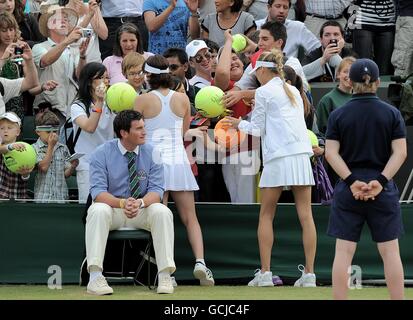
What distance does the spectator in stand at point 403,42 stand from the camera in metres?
14.5

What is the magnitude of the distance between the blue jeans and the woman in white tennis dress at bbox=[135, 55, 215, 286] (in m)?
3.83

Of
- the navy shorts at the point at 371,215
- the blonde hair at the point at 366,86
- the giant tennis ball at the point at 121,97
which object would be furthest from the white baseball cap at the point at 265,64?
the navy shorts at the point at 371,215

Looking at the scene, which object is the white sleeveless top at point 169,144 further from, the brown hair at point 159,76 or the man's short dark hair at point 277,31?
the man's short dark hair at point 277,31

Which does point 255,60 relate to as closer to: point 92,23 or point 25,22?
point 92,23

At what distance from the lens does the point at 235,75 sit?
12.5m

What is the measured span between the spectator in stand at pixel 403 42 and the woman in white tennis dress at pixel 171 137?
4.16 metres

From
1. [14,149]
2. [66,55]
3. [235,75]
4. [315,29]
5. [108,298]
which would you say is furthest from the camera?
[315,29]

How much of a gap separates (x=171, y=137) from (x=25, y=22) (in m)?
3.42

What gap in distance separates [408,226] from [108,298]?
3208mm

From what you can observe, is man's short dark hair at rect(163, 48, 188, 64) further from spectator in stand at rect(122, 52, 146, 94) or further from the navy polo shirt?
the navy polo shirt

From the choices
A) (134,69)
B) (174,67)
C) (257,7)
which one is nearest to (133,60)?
(134,69)

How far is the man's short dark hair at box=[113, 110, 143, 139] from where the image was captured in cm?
1076
